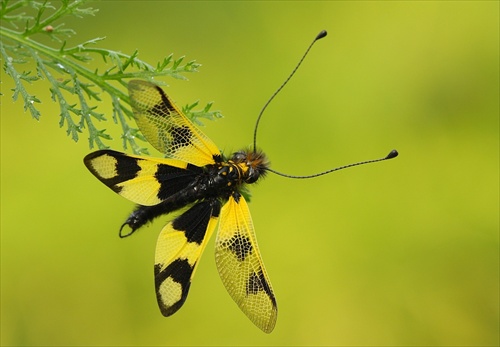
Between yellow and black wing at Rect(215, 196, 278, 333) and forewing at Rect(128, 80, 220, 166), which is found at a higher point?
forewing at Rect(128, 80, 220, 166)

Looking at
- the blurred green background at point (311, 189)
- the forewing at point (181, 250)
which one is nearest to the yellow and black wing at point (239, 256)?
the forewing at point (181, 250)

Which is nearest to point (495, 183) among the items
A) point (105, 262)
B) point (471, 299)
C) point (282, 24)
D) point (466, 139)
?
point (466, 139)

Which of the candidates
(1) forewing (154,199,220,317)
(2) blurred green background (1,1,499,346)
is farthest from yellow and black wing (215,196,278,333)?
(2) blurred green background (1,1,499,346)

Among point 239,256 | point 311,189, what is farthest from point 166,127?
point 311,189

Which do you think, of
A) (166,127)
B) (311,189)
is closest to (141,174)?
(166,127)

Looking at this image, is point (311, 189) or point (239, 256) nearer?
point (239, 256)

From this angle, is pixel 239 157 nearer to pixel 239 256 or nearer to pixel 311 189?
pixel 239 256

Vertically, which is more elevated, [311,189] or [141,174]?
[311,189]

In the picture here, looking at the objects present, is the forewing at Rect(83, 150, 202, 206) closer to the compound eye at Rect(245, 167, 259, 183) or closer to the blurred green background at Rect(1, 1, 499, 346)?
the compound eye at Rect(245, 167, 259, 183)
